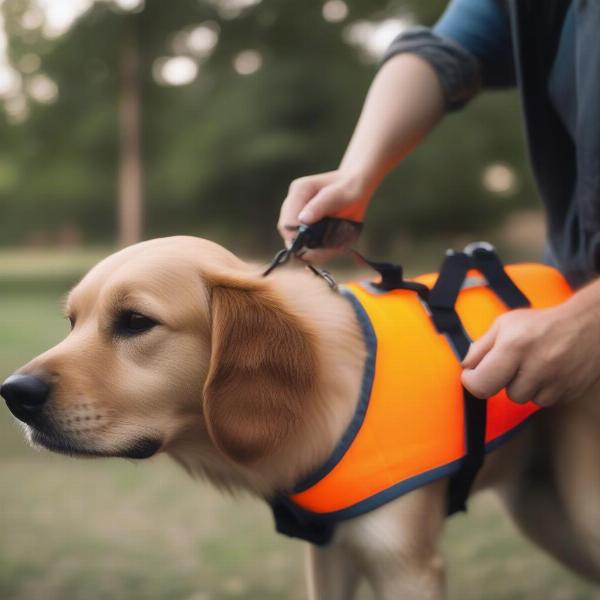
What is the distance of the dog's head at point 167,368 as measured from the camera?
116cm

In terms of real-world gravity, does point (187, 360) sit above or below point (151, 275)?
below

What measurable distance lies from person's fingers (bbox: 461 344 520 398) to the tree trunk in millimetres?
10518

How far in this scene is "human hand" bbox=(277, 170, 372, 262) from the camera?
1.33 meters

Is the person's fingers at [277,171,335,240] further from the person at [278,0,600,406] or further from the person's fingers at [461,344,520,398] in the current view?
the person's fingers at [461,344,520,398]

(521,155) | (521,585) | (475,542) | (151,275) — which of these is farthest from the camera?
(521,155)

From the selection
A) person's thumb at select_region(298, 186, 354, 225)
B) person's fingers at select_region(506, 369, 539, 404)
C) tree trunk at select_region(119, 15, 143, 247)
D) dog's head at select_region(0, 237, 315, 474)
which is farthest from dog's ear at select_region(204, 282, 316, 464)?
tree trunk at select_region(119, 15, 143, 247)

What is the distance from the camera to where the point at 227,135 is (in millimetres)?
10773

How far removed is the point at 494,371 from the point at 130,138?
11.4 m

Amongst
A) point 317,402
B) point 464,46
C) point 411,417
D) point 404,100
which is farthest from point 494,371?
point 464,46

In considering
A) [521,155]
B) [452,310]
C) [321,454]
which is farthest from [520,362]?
[521,155]

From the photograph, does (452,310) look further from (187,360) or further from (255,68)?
(255,68)

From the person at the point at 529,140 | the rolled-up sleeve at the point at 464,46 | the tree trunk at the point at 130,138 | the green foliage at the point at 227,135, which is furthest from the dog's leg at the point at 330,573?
the tree trunk at the point at 130,138

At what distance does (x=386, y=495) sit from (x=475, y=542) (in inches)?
59.3

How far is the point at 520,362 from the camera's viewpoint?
1.08 meters
